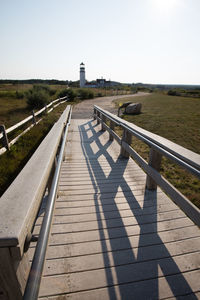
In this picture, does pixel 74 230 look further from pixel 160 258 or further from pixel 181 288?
pixel 181 288

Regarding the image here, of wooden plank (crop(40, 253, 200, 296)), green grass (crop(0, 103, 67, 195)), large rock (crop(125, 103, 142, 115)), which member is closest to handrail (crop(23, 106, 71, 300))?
wooden plank (crop(40, 253, 200, 296))

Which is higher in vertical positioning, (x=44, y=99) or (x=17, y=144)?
(x=44, y=99)

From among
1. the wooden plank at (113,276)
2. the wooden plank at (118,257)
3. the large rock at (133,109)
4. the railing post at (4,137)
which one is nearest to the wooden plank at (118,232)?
the wooden plank at (118,257)

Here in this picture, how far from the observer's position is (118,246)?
183cm

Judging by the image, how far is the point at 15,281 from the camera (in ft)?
2.88

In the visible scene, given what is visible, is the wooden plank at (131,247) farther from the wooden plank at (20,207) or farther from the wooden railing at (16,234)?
the wooden plank at (20,207)

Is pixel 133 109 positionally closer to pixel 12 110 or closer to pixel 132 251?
pixel 12 110

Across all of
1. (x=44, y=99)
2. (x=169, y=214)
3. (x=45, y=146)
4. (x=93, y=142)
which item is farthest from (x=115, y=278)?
(x=44, y=99)

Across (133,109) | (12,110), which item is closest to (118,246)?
(133,109)

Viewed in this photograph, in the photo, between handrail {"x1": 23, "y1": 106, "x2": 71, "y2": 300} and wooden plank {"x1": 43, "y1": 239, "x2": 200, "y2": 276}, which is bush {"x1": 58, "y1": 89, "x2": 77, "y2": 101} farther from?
handrail {"x1": 23, "y1": 106, "x2": 71, "y2": 300}

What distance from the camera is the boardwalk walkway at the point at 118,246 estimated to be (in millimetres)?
1473

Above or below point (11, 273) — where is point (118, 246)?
below

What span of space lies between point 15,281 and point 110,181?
7.75 ft

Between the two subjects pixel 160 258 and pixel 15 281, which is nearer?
pixel 15 281
